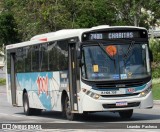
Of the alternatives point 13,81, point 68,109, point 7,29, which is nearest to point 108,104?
point 68,109

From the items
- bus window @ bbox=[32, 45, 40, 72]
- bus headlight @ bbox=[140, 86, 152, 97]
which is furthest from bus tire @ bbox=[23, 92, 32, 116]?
bus headlight @ bbox=[140, 86, 152, 97]

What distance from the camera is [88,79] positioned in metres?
19.8

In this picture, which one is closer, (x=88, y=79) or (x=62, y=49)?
(x=88, y=79)

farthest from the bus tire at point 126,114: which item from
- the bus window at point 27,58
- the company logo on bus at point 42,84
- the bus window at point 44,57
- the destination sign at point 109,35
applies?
the bus window at point 27,58

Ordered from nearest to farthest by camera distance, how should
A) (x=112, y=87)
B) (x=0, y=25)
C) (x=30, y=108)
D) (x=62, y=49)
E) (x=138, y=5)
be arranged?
(x=112, y=87) → (x=62, y=49) → (x=30, y=108) → (x=138, y=5) → (x=0, y=25)

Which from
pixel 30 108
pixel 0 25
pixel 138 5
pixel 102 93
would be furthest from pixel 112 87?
pixel 0 25

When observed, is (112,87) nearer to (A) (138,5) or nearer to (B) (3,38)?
(A) (138,5)

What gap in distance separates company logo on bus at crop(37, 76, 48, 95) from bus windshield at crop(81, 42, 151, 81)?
3688 mm

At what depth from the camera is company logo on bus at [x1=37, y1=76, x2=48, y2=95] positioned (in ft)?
76.8

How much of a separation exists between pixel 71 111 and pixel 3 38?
50.4 meters

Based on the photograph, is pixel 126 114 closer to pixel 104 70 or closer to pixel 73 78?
pixel 73 78

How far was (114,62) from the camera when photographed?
19.9m

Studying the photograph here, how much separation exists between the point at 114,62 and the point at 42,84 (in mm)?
4765

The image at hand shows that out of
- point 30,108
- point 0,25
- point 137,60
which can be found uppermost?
point 0,25
